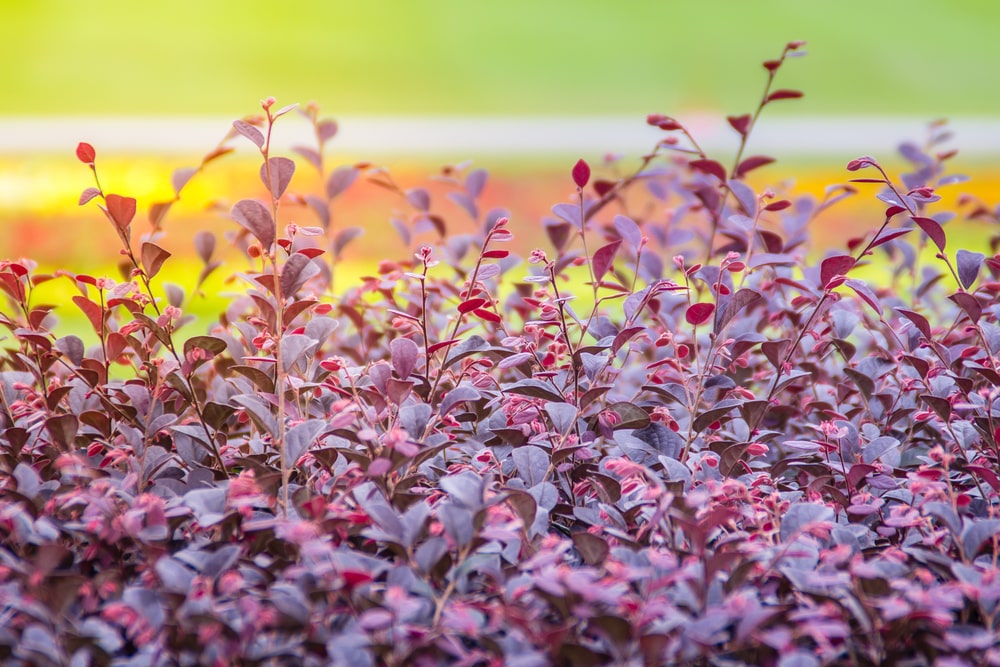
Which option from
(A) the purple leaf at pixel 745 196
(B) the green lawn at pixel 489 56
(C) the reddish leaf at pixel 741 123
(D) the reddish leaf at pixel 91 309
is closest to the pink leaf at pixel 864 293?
(A) the purple leaf at pixel 745 196

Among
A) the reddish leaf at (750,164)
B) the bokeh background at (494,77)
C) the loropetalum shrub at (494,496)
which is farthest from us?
→ the bokeh background at (494,77)

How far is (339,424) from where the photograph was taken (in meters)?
→ 1.04

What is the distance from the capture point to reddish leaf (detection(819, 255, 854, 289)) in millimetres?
1167

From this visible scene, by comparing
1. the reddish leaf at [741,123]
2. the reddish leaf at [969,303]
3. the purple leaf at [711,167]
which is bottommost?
the reddish leaf at [969,303]

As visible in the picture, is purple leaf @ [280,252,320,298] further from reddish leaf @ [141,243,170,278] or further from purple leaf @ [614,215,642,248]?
purple leaf @ [614,215,642,248]

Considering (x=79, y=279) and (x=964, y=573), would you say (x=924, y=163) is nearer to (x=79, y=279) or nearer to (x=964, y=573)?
(x=964, y=573)

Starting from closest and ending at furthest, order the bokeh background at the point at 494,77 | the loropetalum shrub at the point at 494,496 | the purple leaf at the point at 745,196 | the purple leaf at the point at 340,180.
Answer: the loropetalum shrub at the point at 494,496 < the purple leaf at the point at 745,196 < the purple leaf at the point at 340,180 < the bokeh background at the point at 494,77

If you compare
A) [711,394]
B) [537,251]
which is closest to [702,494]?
[537,251]

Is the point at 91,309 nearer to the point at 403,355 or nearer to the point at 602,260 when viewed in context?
the point at 403,355

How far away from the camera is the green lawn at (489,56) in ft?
31.7

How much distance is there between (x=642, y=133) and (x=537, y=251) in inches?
311

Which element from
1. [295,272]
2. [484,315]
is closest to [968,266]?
[484,315]

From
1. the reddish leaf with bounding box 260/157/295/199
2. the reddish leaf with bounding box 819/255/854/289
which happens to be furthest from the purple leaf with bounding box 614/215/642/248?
the reddish leaf with bounding box 260/157/295/199

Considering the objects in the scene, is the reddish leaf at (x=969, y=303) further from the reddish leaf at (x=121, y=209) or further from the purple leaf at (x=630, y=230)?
the reddish leaf at (x=121, y=209)
